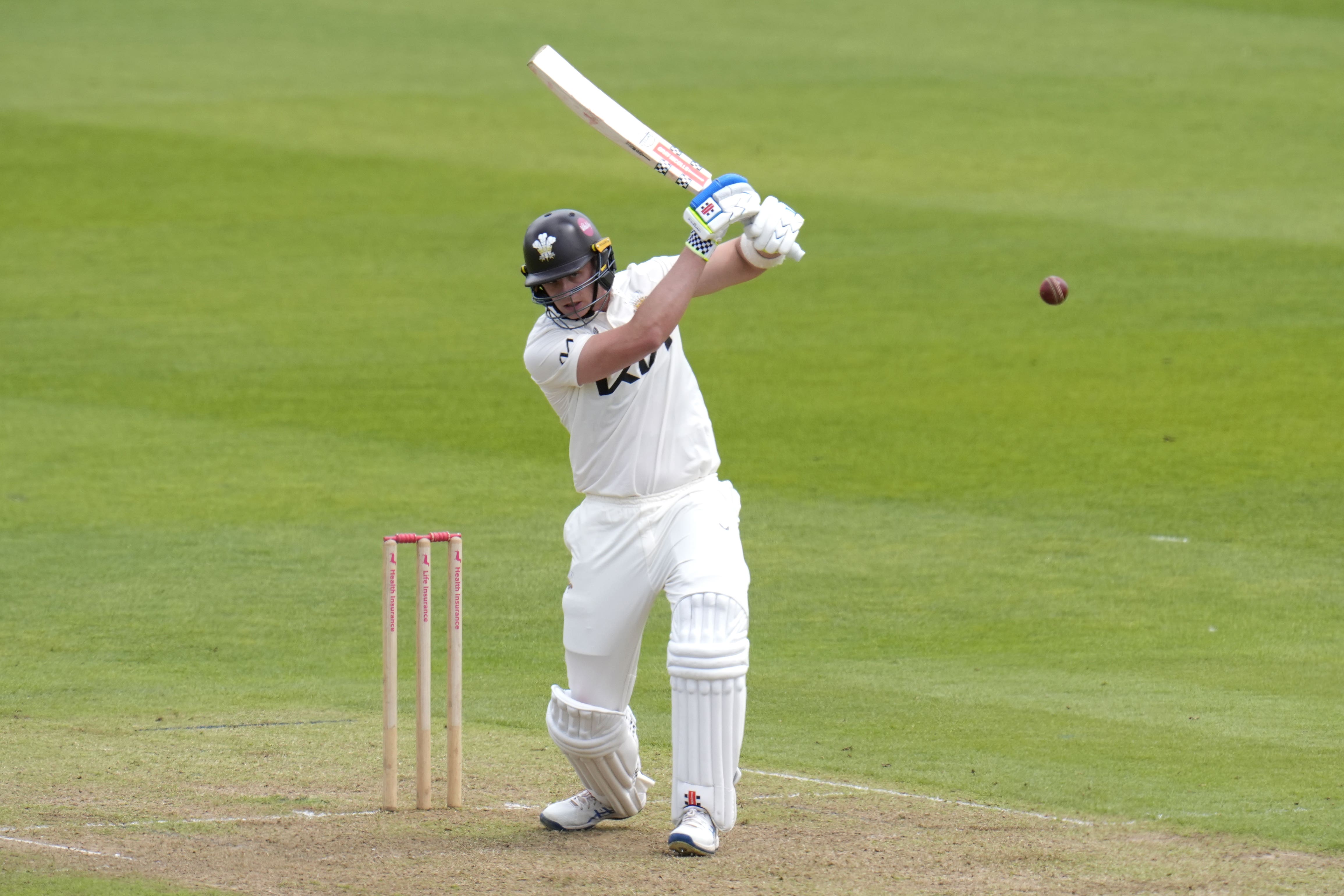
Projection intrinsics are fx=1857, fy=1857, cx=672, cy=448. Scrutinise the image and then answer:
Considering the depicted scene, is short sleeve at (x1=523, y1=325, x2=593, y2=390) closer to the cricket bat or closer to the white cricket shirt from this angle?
the white cricket shirt

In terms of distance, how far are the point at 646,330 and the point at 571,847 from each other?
168 cm

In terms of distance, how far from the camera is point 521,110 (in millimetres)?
24781

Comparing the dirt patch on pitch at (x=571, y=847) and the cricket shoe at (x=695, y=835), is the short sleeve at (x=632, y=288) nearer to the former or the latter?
the cricket shoe at (x=695, y=835)

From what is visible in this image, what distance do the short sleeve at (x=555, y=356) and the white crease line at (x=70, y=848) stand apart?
195 centimetres

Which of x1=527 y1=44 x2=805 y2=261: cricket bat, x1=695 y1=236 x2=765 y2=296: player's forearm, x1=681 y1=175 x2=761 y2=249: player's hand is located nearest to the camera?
x1=681 y1=175 x2=761 y2=249: player's hand

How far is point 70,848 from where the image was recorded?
5.78 meters

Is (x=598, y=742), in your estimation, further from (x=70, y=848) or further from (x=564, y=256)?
(x=70, y=848)

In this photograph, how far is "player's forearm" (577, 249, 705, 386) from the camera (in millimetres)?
Result: 5695

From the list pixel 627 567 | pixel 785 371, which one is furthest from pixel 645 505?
pixel 785 371

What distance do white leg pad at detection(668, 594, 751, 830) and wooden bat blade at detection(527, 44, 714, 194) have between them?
1530 millimetres

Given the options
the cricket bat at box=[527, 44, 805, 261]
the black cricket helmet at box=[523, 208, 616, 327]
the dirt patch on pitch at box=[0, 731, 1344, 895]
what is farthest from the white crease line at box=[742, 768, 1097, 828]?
the cricket bat at box=[527, 44, 805, 261]

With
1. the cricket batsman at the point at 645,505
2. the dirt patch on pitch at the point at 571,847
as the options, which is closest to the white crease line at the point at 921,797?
the dirt patch on pitch at the point at 571,847

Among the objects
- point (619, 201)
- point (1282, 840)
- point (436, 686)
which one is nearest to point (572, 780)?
point (436, 686)

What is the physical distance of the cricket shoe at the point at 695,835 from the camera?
5652mm
